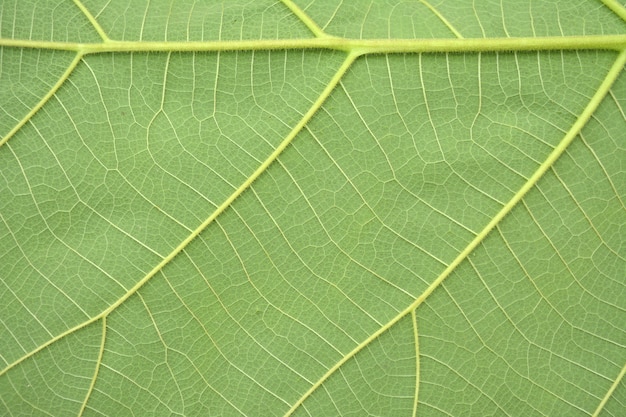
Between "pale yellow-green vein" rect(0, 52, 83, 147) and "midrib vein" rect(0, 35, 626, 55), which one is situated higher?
"midrib vein" rect(0, 35, 626, 55)

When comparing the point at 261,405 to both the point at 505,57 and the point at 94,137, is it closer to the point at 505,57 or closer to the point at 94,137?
the point at 94,137

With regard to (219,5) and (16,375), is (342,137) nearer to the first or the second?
(219,5)

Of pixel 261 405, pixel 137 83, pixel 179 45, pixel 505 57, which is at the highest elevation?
pixel 505 57

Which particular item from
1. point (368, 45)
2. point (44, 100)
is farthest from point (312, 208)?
point (44, 100)

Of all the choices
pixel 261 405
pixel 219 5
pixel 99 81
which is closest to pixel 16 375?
pixel 261 405

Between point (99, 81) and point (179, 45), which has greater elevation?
point (179, 45)

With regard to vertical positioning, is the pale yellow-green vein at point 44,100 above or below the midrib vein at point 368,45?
below

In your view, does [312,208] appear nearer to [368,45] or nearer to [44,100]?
[368,45]
